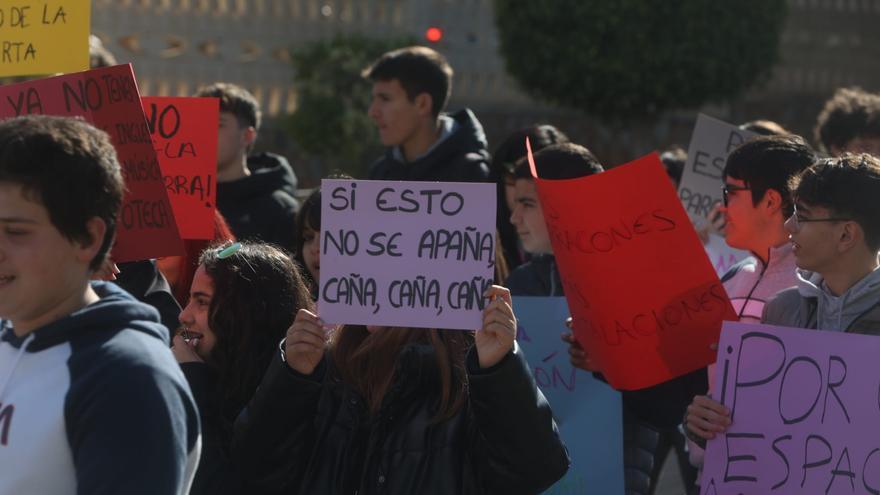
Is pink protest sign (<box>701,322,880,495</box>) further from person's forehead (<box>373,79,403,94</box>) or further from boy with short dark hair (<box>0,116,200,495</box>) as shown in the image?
person's forehead (<box>373,79,403,94</box>)

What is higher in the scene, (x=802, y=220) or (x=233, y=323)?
(x=802, y=220)

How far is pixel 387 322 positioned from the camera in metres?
3.55

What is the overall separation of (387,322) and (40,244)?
116 centimetres

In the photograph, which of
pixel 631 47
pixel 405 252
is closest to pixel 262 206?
pixel 405 252

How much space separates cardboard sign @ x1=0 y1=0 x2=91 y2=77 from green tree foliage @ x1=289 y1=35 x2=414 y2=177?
10462mm

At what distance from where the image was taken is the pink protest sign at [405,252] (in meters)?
3.54

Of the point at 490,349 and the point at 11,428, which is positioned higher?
the point at 11,428

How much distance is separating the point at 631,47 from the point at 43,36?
41.5 feet

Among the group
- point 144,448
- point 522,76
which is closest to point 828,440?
point 144,448

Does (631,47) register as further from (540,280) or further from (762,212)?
(762,212)

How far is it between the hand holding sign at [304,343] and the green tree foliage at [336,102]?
39.1 ft

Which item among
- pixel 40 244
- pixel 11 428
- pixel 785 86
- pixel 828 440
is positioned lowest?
pixel 785 86

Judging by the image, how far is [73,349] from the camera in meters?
2.54

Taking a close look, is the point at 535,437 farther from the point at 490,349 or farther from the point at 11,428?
the point at 11,428
